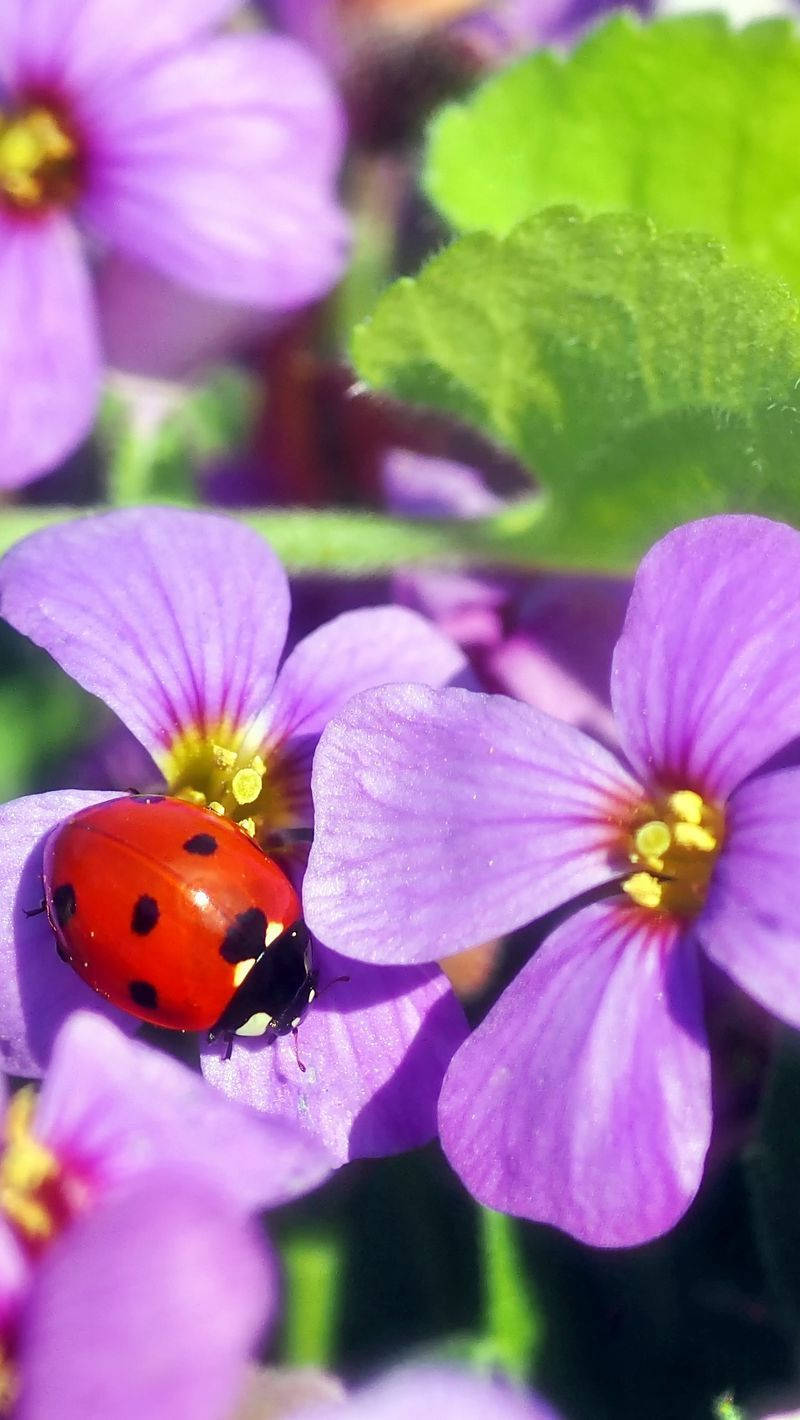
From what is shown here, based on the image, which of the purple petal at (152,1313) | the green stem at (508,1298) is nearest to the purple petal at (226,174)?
the green stem at (508,1298)

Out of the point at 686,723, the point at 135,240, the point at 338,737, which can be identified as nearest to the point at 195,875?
the point at 338,737

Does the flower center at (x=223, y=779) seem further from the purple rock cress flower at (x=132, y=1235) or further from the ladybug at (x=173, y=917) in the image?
the purple rock cress flower at (x=132, y=1235)

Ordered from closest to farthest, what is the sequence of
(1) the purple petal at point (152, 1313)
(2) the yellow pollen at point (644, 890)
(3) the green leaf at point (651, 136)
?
(1) the purple petal at point (152, 1313)
(2) the yellow pollen at point (644, 890)
(3) the green leaf at point (651, 136)

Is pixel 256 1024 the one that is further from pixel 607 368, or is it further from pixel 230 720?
pixel 607 368

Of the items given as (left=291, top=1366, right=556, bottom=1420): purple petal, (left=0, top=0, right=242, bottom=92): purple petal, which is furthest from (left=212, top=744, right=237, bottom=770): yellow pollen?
(left=0, top=0, right=242, bottom=92): purple petal

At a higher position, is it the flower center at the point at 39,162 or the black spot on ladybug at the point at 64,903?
the flower center at the point at 39,162

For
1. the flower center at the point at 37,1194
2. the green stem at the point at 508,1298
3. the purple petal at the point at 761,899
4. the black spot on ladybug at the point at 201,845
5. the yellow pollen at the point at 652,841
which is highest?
the purple petal at the point at 761,899

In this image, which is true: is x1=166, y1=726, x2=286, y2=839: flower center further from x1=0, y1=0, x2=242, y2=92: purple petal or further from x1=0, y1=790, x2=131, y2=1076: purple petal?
x1=0, y1=0, x2=242, y2=92: purple petal

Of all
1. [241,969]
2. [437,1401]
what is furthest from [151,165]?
[437,1401]
